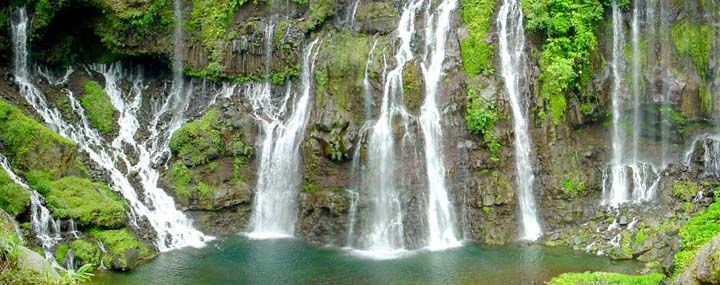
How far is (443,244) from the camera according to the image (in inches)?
854

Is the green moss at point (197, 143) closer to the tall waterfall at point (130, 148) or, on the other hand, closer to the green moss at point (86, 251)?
the tall waterfall at point (130, 148)

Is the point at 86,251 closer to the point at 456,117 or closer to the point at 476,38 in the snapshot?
the point at 456,117

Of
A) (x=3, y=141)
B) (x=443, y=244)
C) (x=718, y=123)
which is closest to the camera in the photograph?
(x=3, y=141)

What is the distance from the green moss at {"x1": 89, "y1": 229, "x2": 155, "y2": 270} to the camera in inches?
751

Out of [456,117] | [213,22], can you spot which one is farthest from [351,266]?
[213,22]

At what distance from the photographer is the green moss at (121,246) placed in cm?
1908

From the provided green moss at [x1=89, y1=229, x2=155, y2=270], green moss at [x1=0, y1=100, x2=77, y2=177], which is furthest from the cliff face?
green moss at [x1=0, y1=100, x2=77, y2=177]

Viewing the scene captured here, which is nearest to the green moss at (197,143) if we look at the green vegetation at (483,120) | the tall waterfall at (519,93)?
the green vegetation at (483,120)

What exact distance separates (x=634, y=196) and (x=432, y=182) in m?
6.54

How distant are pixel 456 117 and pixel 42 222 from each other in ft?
40.5

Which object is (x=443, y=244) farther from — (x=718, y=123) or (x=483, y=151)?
(x=718, y=123)

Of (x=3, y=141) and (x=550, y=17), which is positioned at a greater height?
(x=550, y=17)

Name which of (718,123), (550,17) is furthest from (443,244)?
(718,123)

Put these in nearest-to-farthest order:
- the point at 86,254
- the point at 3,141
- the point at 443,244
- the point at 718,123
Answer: the point at 86,254 → the point at 3,141 → the point at 443,244 → the point at 718,123
